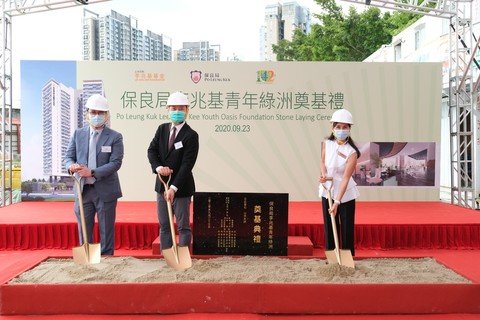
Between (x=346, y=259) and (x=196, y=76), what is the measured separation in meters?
3.84

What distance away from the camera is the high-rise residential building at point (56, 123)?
20.7 feet

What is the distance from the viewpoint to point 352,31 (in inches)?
811

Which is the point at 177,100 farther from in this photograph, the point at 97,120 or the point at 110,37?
the point at 110,37

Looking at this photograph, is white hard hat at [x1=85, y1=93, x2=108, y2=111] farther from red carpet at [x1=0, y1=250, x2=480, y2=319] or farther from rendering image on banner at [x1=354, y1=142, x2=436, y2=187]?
rendering image on banner at [x1=354, y1=142, x2=436, y2=187]

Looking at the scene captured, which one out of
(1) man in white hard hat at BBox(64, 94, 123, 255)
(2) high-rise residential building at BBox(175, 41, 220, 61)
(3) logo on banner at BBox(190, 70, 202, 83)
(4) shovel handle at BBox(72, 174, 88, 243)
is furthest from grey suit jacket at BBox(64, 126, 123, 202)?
(2) high-rise residential building at BBox(175, 41, 220, 61)

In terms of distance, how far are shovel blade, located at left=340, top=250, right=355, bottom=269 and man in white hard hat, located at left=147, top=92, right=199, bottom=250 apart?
108 centimetres

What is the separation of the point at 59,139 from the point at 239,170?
229 cm

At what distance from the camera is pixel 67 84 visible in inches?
248

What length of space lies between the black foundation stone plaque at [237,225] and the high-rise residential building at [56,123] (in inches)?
129

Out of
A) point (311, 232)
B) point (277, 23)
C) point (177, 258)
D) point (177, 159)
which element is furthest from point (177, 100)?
point (277, 23)

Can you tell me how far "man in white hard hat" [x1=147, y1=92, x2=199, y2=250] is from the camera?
342cm

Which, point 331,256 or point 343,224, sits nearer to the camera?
point 331,256

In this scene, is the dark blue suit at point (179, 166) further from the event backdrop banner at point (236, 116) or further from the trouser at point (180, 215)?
the event backdrop banner at point (236, 116)

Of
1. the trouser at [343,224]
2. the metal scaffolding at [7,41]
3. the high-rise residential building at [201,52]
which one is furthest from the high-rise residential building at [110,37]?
the trouser at [343,224]
